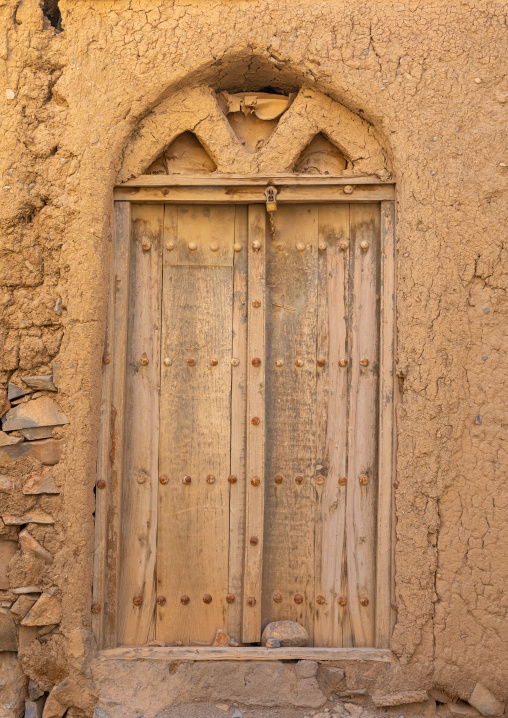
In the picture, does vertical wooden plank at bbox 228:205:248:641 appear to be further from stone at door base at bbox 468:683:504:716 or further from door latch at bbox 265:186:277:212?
stone at door base at bbox 468:683:504:716

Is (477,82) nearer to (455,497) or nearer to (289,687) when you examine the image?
(455,497)

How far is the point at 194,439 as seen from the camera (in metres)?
2.56

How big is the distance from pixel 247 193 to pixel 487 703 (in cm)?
216

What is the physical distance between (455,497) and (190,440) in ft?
3.53

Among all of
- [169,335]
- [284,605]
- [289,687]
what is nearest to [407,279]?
[169,335]

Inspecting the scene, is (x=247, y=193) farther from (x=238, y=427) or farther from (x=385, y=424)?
(x=385, y=424)

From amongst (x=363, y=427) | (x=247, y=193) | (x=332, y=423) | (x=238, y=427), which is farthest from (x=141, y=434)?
(x=247, y=193)

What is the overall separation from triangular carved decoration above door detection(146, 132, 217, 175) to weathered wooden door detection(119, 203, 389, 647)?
0.51 ft

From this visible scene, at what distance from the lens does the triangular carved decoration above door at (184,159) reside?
259 centimetres

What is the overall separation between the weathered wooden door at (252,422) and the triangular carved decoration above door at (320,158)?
6.4 inches

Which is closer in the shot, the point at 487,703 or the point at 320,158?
the point at 487,703

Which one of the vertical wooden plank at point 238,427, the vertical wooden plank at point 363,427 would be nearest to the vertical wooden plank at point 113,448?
the vertical wooden plank at point 238,427

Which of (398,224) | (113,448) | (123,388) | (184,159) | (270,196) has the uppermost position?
(184,159)

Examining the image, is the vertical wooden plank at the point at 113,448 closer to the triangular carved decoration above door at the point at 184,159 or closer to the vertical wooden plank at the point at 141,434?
the vertical wooden plank at the point at 141,434
